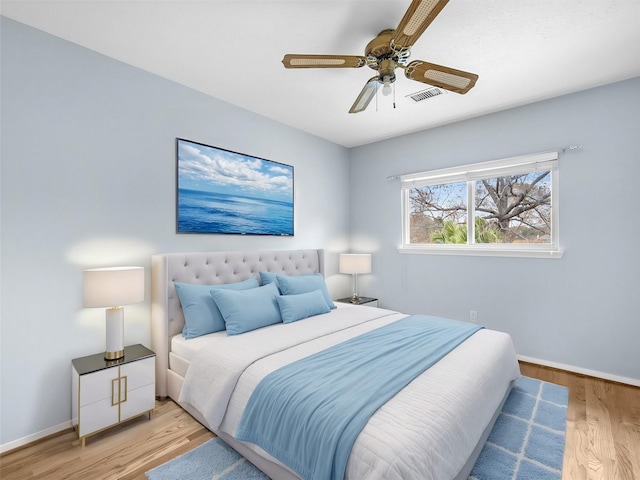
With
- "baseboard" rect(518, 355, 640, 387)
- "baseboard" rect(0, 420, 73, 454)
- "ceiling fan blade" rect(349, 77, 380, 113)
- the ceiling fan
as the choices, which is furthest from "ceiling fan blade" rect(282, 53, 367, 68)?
"baseboard" rect(518, 355, 640, 387)

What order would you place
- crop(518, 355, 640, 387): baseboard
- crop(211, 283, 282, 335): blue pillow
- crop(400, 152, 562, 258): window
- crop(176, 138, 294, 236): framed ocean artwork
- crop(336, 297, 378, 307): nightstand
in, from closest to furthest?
crop(211, 283, 282, 335): blue pillow < crop(518, 355, 640, 387): baseboard < crop(176, 138, 294, 236): framed ocean artwork < crop(400, 152, 562, 258): window < crop(336, 297, 378, 307): nightstand

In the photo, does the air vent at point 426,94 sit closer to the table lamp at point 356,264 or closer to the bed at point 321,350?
the table lamp at point 356,264

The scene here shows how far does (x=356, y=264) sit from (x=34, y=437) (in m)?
3.31

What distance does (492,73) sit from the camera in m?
2.66

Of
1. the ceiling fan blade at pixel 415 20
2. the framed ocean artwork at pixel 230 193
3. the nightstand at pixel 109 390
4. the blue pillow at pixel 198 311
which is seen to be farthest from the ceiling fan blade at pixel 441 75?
the nightstand at pixel 109 390

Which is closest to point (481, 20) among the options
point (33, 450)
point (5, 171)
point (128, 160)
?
point (128, 160)

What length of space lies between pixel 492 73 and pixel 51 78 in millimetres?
3342

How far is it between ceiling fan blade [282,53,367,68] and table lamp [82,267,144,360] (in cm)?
172

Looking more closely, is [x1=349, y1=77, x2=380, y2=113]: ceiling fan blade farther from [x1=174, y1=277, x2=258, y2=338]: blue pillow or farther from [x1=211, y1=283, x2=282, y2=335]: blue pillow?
[x1=174, y1=277, x2=258, y2=338]: blue pillow

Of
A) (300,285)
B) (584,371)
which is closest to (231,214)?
(300,285)

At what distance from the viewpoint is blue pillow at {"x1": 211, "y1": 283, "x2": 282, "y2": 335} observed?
8.21 feet

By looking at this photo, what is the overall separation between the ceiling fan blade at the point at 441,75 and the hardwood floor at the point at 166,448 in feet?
7.85

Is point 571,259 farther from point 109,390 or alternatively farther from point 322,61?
point 109,390

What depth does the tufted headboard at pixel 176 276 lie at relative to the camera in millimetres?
2551
